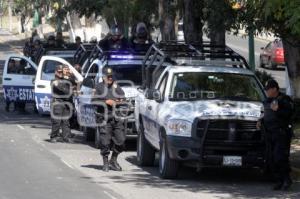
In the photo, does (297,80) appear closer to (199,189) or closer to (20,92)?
(199,189)

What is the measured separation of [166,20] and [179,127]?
15.2 m

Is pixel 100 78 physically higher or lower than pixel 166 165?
higher

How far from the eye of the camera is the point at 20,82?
25.4 m

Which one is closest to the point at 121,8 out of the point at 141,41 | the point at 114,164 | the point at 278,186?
the point at 141,41

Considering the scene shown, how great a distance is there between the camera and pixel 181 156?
41.2 feet

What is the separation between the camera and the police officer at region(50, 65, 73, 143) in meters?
18.7

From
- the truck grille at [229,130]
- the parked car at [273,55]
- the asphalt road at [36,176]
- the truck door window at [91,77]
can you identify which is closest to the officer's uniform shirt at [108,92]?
the asphalt road at [36,176]

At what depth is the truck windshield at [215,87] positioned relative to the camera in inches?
534

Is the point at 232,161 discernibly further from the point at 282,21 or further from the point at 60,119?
the point at 60,119

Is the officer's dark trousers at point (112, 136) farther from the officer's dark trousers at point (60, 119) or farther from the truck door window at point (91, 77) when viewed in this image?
the officer's dark trousers at point (60, 119)

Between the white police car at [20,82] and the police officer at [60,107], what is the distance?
6145mm

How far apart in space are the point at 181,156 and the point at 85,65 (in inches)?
353

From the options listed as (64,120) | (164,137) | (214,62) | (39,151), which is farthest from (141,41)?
(164,137)

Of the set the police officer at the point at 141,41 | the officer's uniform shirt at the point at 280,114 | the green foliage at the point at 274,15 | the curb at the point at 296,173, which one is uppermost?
the green foliage at the point at 274,15
